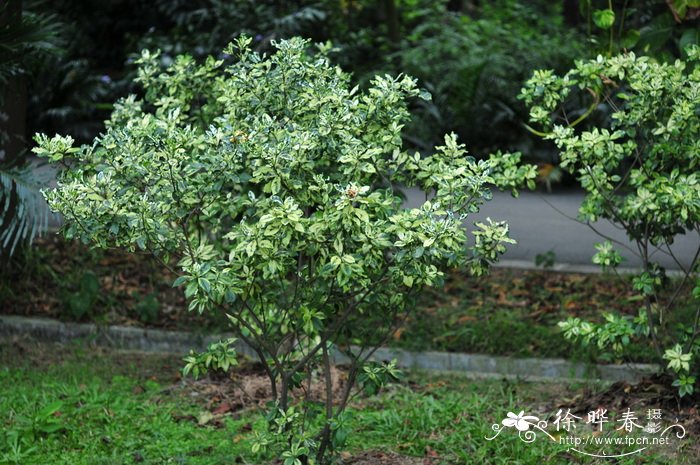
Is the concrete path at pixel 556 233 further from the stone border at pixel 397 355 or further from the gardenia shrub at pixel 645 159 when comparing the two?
the gardenia shrub at pixel 645 159

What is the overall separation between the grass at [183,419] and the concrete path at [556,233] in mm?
2236

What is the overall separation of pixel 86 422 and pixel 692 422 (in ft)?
10.7

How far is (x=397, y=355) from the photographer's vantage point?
265 inches

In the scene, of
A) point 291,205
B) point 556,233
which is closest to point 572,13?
point 556,233

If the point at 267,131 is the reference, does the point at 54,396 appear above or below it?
below

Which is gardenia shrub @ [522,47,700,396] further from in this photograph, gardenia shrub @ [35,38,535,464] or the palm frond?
the palm frond

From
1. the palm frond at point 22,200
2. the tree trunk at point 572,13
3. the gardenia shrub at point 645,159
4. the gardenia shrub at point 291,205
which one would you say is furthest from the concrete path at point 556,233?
the tree trunk at point 572,13

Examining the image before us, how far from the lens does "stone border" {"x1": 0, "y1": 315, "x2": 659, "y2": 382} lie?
635 cm

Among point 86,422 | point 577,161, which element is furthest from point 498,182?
point 86,422

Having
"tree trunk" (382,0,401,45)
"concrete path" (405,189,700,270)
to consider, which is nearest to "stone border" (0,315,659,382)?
"concrete path" (405,189,700,270)

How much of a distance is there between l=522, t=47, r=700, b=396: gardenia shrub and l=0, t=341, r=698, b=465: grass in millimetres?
591

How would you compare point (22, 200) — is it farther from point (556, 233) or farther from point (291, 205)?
point (556, 233)

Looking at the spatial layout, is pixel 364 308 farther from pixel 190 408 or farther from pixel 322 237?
pixel 190 408

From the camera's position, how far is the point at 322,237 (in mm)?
4082
